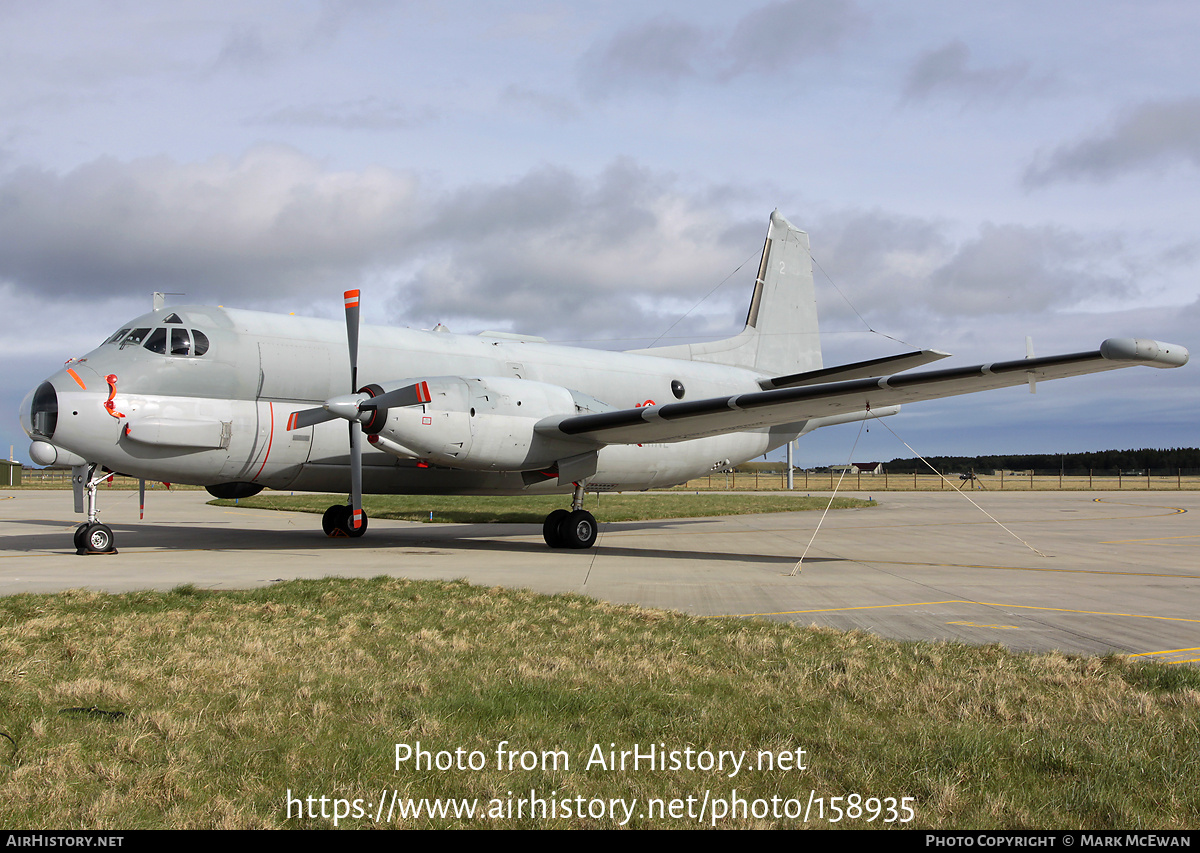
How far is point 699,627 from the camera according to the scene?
802cm

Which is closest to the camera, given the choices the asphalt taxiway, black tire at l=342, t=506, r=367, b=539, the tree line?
the asphalt taxiway

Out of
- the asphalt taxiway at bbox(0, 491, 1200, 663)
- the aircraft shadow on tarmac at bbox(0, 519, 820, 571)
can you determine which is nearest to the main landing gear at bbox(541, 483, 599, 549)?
the aircraft shadow on tarmac at bbox(0, 519, 820, 571)

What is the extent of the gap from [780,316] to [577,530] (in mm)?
11851

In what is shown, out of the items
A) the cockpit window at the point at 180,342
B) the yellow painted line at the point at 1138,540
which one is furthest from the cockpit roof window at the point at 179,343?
the yellow painted line at the point at 1138,540

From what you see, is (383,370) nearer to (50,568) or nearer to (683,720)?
(50,568)

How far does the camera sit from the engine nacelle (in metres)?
15.2

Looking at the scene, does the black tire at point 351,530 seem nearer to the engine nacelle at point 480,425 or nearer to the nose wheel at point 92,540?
the engine nacelle at point 480,425

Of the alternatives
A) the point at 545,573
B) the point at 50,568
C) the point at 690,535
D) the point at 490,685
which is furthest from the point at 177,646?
the point at 690,535

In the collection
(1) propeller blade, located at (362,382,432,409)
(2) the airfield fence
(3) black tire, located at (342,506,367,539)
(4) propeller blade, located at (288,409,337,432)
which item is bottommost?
(2) the airfield fence

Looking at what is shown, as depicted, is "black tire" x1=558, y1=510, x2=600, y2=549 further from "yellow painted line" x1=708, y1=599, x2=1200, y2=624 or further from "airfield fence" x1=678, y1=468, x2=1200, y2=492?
"airfield fence" x1=678, y1=468, x2=1200, y2=492

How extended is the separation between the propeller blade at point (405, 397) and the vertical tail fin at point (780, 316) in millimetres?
11947

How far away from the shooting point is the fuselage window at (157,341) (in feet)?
50.3

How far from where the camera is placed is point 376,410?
15.2 meters

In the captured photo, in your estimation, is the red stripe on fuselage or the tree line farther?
the tree line
